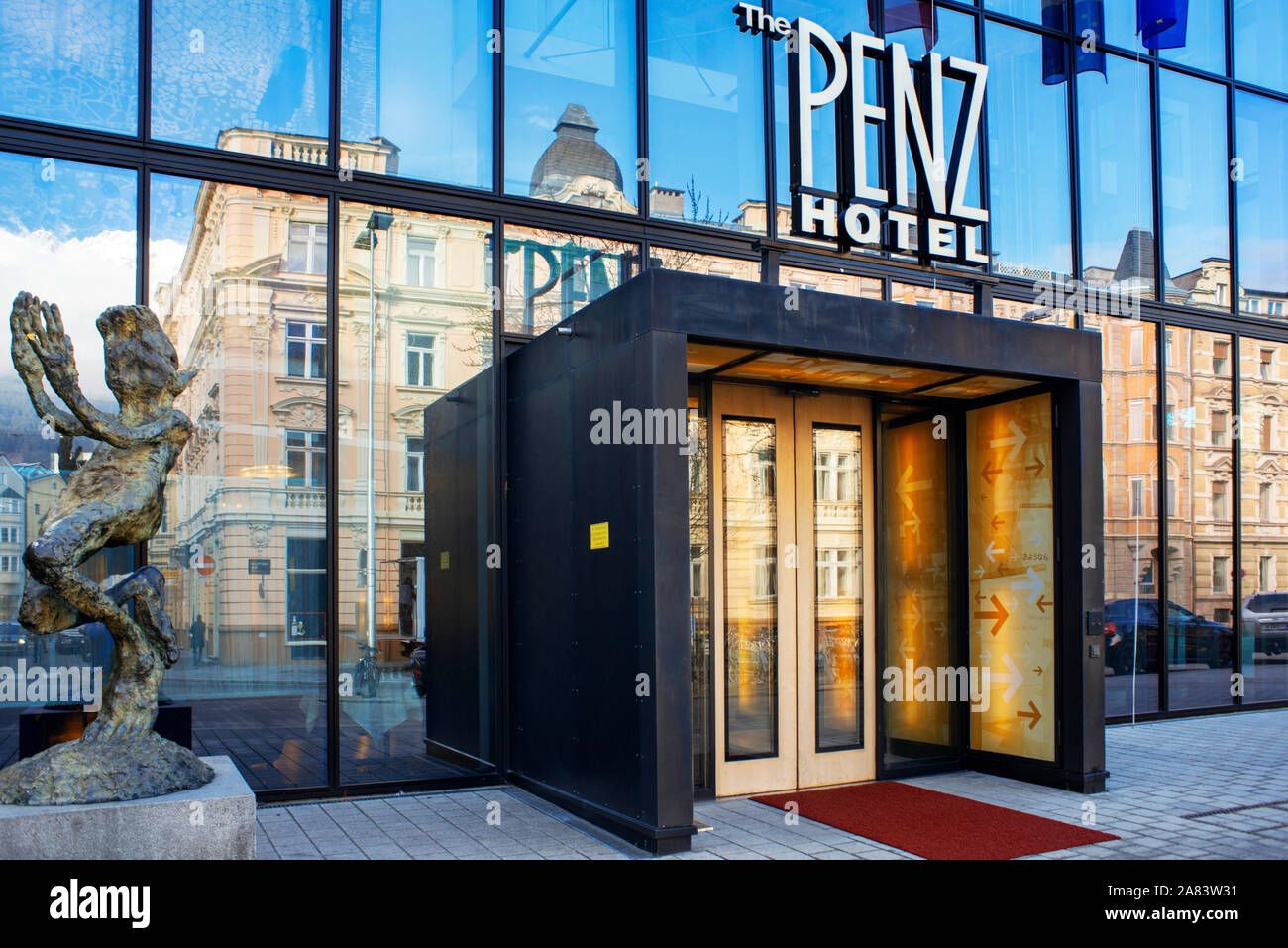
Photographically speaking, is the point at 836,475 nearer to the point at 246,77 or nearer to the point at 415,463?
the point at 415,463

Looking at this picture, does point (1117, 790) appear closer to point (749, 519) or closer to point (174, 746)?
point (749, 519)

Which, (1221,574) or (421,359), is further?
(1221,574)

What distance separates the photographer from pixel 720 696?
26.0 feet

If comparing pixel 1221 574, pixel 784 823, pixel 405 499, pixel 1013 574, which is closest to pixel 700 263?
pixel 405 499

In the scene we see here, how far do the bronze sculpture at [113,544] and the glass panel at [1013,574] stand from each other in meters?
6.03

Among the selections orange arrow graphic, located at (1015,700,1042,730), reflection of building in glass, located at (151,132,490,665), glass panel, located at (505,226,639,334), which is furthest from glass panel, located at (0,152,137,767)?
orange arrow graphic, located at (1015,700,1042,730)

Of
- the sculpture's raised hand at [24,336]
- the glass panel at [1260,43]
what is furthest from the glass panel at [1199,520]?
the sculpture's raised hand at [24,336]

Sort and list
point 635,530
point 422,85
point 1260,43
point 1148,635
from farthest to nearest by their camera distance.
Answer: point 1260,43, point 1148,635, point 422,85, point 635,530

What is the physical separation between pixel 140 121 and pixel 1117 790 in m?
8.63

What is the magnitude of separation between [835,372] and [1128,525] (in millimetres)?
5619

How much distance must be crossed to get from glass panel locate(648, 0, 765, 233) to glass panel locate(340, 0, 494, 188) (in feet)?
5.22

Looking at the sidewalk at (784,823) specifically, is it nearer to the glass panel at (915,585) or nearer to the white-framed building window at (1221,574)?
the glass panel at (915,585)

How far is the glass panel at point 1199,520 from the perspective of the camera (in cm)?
1215

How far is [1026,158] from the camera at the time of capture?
11891 millimetres
